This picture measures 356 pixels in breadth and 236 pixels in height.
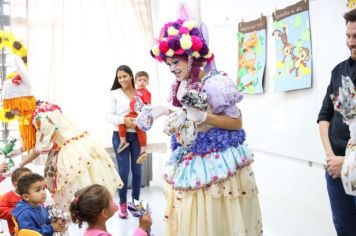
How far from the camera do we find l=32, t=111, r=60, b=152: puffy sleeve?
2.23 m

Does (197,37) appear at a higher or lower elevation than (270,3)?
lower

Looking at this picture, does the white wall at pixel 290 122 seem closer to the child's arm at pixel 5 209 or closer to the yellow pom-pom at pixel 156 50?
the yellow pom-pom at pixel 156 50

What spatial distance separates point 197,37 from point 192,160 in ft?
1.78

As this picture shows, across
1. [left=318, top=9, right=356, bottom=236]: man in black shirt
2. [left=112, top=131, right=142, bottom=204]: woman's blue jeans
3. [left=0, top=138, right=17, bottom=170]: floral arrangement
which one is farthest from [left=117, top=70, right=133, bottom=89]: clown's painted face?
[left=318, top=9, right=356, bottom=236]: man in black shirt

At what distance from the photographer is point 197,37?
5.30ft

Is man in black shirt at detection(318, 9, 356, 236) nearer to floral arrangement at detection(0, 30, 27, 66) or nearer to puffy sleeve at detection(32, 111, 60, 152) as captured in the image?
puffy sleeve at detection(32, 111, 60, 152)

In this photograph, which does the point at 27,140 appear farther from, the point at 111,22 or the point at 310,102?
the point at 111,22

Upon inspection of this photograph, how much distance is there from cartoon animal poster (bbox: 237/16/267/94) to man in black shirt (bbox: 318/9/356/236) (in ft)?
2.85

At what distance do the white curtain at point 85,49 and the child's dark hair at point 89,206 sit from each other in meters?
2.52

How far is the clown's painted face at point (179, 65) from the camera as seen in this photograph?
1.64 meters

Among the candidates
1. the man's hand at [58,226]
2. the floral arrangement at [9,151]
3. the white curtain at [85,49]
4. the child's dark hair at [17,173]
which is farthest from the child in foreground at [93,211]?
the white curtain at [85,49]

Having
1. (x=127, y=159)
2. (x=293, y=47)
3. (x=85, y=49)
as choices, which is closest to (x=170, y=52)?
(x=293, y=47)

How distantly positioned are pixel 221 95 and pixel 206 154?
269 millimetres

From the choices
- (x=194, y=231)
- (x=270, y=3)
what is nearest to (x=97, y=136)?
(x=270, y=3)
